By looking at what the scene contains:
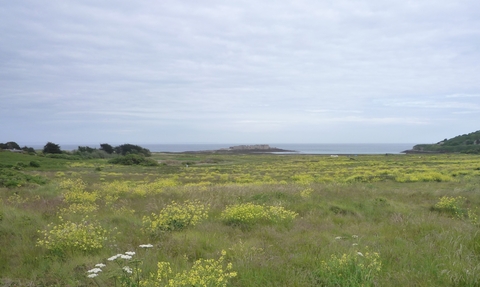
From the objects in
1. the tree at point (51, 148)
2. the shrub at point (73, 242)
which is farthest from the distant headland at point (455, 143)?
the shrub at point (73, 242)

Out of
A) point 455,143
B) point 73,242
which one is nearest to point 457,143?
point 455,143

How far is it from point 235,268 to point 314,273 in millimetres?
1277

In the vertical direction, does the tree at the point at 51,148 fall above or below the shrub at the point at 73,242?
above

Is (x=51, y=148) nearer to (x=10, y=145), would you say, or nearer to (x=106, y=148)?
(x=10, y=145)

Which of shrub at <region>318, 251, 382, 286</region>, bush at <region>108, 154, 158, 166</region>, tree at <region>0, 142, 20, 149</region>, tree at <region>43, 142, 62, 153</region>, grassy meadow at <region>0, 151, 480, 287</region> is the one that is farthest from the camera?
tree at <region>0, 142, 20, 149</region>

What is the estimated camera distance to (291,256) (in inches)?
237

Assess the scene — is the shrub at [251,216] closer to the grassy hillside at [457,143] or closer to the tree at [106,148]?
the tree at [106,148]

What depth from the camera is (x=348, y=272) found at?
4.93 m

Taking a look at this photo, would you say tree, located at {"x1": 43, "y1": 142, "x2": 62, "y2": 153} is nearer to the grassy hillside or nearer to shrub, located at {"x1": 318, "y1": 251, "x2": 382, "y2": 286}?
shrub, located at {"x1": 318, "y1": 251, "x2": 382, "y2": 286}

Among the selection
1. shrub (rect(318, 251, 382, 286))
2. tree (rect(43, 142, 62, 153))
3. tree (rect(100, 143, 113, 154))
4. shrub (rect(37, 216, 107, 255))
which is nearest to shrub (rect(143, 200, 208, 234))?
shrub (rect(37, 216, 107, 255))

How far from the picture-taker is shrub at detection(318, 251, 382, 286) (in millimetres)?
4707

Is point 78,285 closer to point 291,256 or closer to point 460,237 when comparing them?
point 291,256

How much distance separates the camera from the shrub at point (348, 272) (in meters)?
4.71

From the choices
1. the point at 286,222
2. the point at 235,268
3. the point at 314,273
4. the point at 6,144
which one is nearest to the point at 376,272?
the point at 314,273
